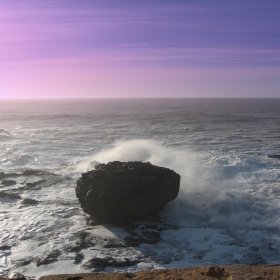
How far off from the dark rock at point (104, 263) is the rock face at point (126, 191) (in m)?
2.68

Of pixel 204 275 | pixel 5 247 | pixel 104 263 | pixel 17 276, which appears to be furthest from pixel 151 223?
pixel 17 276

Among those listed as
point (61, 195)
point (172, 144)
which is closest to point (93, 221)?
point (61, 195)

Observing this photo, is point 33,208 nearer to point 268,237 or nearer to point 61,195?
point 61,195

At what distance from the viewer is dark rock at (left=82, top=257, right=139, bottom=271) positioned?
887 centimetres

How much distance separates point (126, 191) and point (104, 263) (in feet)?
11.1

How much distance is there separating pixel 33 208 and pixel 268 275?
9151 mm

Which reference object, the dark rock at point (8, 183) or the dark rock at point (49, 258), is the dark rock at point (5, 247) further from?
the dark rock at point (8, 183)

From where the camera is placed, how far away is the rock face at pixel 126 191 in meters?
11.9

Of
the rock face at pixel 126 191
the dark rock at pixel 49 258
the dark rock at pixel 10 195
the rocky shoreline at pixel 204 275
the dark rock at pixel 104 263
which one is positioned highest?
the rock face at pixel 126 191

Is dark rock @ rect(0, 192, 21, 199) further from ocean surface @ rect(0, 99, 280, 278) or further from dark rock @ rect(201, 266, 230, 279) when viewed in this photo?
dark rock @ rect(201, 266, 230, 279)

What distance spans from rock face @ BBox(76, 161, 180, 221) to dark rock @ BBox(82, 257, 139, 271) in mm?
2684

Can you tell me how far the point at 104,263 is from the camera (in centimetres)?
906

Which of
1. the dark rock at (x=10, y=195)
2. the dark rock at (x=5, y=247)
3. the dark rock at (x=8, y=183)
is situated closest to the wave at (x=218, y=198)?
the dark rock at (x=8, y=183)

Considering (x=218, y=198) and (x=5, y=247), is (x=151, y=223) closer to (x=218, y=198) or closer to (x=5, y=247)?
(x=218, y=198)
